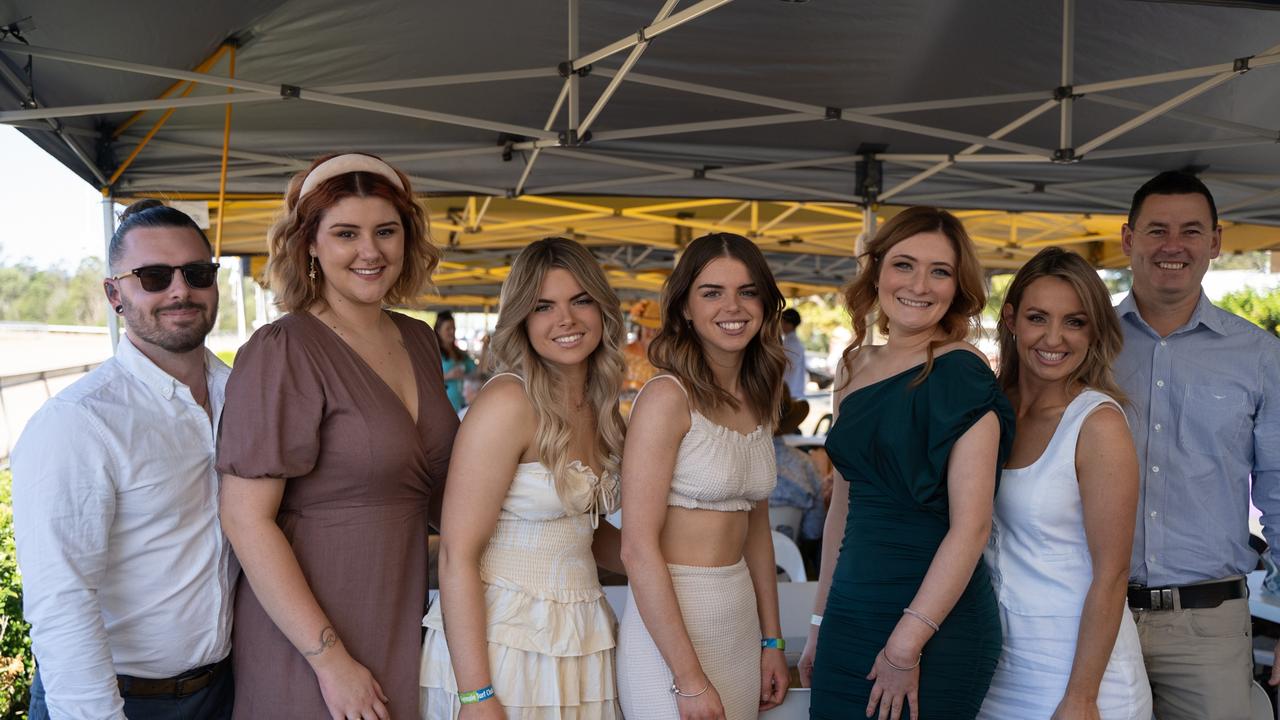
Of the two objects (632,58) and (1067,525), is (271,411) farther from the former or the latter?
(632,58)

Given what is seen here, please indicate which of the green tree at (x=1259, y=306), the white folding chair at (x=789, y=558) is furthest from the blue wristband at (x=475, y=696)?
the green tree at (x=1259, y=306)

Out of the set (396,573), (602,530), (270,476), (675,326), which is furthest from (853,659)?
(270,476)

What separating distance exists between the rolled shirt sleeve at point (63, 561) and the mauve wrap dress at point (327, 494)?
0.79ft

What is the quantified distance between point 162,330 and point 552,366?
794 mm

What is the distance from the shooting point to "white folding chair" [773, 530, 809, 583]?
12.6ft

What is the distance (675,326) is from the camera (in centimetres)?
214

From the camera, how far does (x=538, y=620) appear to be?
1.88 metres

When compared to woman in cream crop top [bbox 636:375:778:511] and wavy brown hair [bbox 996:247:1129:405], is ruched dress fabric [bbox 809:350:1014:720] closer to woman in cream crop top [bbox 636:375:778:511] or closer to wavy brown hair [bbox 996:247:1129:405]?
woman in cream crop top [bbox 636:375:778:511]

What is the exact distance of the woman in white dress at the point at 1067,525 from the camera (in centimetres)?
193

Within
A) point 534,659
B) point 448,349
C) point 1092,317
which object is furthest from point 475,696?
point 448,349

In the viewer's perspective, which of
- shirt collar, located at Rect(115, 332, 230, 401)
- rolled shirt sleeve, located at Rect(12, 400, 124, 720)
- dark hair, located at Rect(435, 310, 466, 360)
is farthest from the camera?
dark hair, located at Rect(435, 310, 466, 360)

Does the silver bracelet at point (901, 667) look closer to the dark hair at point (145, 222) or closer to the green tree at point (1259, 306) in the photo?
the dark hair at point (145, 222)

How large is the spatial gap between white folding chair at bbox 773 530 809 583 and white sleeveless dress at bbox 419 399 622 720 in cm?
200

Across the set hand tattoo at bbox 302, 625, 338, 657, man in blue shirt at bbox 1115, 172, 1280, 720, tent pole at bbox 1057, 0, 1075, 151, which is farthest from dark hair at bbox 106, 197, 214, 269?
tent pole at bbox 1057, 0, 1075, 151
